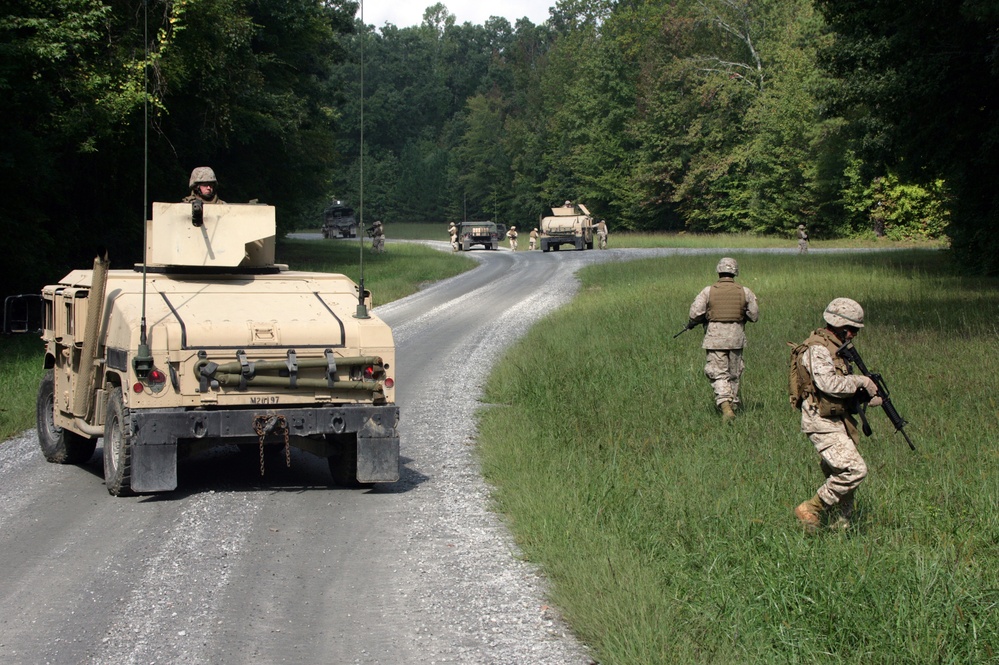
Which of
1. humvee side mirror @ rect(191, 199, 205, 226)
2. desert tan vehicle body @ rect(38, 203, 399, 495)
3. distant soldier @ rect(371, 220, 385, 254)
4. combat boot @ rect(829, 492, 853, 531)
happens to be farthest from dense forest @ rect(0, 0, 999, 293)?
combat boot @ rect(829, 492, 853, 531)

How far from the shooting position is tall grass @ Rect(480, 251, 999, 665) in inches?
235

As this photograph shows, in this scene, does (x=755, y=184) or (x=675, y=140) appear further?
(x=675, y=140)

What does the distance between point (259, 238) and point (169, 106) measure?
71.8 feet

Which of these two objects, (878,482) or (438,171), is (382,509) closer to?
(878,482)

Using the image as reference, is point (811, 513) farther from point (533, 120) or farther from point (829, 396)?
point (533, 120)

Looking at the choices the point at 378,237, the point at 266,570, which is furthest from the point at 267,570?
the point at 378,237

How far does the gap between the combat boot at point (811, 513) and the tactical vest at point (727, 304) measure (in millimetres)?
5273

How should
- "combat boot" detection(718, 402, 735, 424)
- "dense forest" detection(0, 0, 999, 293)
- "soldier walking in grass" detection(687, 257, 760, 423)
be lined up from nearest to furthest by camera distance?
"combat boot" detection(718, 402, 735, 424)
"soldier walking in grass" detection(687, 257, 760, 423)
"dense forest" detection(0, 0, 999, 293)

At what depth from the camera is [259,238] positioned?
444 inches

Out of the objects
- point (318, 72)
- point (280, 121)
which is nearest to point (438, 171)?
point (318, 72)

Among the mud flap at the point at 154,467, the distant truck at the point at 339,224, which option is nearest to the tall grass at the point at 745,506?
the mud flap at the point at 154,467

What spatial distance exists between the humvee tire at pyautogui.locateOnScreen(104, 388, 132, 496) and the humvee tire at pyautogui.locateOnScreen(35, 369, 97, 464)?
159cm

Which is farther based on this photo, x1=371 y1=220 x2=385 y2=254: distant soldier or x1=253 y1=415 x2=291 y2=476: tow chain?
→ x1=371 y1=220 x2=385 y2=254: distant soldier

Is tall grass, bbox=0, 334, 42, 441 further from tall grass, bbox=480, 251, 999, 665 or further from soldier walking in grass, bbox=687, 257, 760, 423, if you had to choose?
soldier walking in grass, bbox=687, 257, 760, 423
